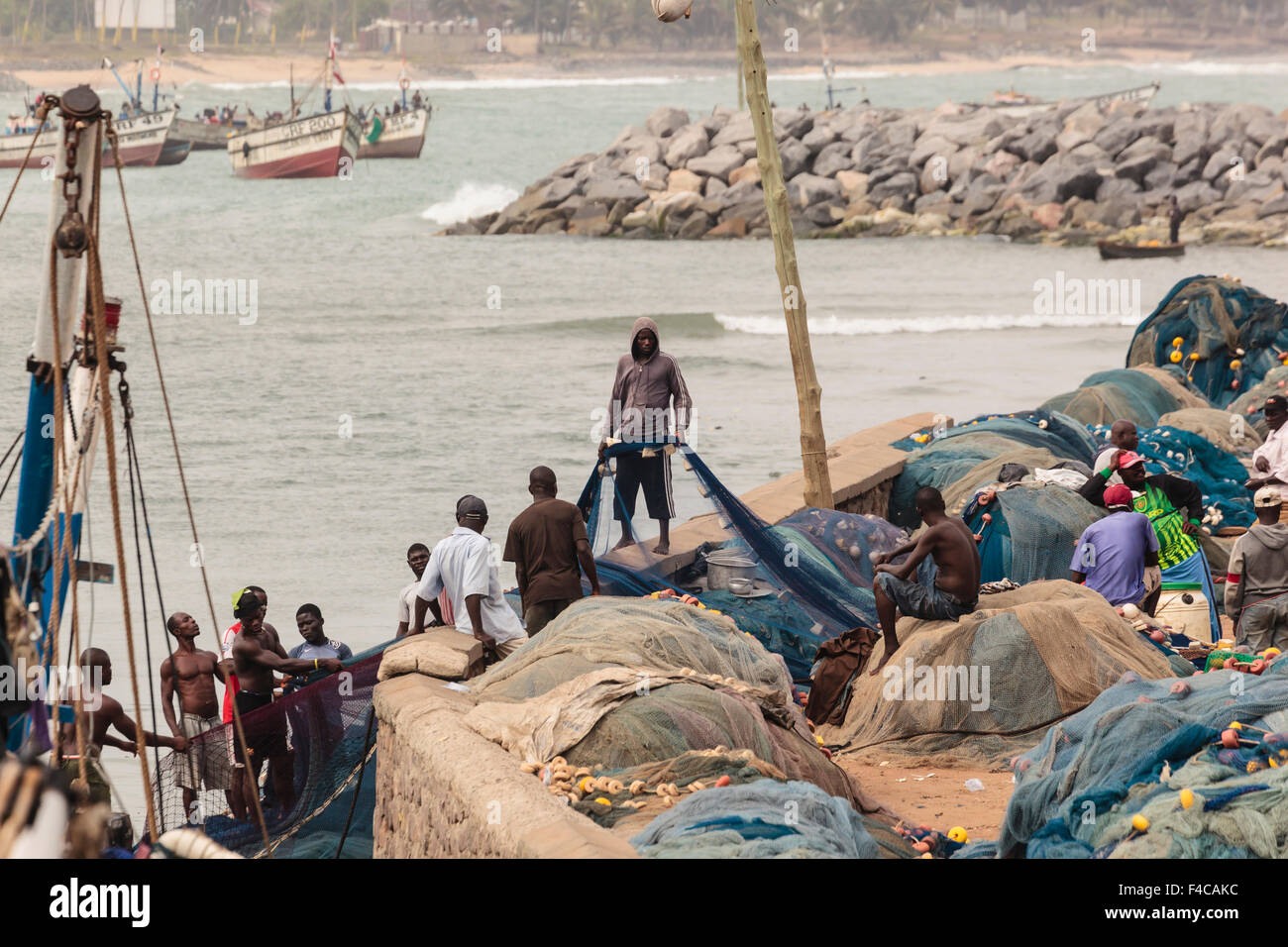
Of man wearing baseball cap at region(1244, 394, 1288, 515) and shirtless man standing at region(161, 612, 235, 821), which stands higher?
man wearing baseball cap at region(1244, 394, 1288, 515)

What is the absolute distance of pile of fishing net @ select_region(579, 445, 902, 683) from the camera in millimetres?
9398

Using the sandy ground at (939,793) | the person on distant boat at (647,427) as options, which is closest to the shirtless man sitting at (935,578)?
the sandy ground at (939,793)

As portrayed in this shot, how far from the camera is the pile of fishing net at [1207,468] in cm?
1273

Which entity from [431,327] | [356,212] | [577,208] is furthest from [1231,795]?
[356,212]

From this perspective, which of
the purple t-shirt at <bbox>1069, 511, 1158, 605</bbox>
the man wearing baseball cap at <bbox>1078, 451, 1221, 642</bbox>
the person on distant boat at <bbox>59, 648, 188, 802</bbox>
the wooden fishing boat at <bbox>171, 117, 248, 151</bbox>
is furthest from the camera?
the wooden fishing boat at <bbox>171, 117, 248, 151</bbox>

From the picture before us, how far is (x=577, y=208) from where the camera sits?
183 ft

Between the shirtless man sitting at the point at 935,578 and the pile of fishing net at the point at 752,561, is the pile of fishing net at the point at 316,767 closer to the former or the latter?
the pile of fishing net at the point at 752,561

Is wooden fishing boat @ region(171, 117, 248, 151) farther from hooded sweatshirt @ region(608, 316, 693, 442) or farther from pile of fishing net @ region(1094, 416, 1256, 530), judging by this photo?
hooded sweatshirt @ region(608, 316, 693, 442)

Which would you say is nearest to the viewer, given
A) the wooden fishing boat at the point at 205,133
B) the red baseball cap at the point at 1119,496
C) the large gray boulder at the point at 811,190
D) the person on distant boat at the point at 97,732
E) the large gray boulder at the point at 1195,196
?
the person on distant boat at the point at 97,732

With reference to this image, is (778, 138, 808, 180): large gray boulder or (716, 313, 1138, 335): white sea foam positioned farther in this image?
(778, 138, 808, 180): large gray boulder

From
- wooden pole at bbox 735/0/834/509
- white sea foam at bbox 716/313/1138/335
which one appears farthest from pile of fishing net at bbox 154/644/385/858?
white sea foam at bbox 716/313/1138/335

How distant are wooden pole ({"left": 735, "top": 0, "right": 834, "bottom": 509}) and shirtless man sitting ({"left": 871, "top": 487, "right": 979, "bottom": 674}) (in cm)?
288

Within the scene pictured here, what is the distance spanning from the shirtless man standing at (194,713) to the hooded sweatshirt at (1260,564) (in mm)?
5692

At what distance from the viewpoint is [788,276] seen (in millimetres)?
11398
